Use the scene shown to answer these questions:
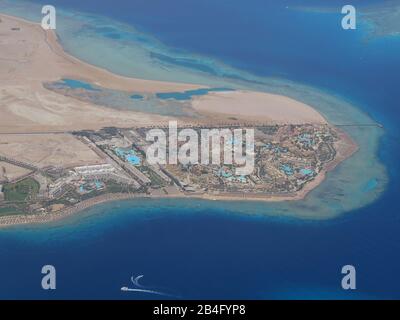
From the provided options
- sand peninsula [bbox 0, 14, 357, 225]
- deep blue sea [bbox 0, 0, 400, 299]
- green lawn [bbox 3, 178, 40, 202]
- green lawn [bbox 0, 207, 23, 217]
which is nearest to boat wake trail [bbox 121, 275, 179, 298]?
deep blue sea [bbox 0, 0, 400, 299]

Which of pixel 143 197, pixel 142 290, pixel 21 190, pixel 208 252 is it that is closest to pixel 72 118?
pixel 21 190

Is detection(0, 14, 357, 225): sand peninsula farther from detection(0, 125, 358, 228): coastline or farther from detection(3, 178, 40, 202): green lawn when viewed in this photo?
detection(3, 178, 40, 202): green lawn

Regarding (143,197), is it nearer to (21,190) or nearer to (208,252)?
(208,252)

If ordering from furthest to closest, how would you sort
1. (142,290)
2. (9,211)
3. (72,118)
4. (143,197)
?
(72,118) → (143,197) → (9,211) → (142,290)

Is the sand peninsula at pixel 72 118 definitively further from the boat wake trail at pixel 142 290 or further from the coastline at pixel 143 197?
the boat wake trail at pixel 142 290

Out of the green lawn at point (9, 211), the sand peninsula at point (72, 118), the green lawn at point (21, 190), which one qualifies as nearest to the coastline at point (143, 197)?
the sand peninsula at point (72, 118)

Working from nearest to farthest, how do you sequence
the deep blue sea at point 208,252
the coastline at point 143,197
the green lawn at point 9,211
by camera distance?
the deep blue sea at point 208,252
the coastline at point 143,197
the green lawn at point 9,211
